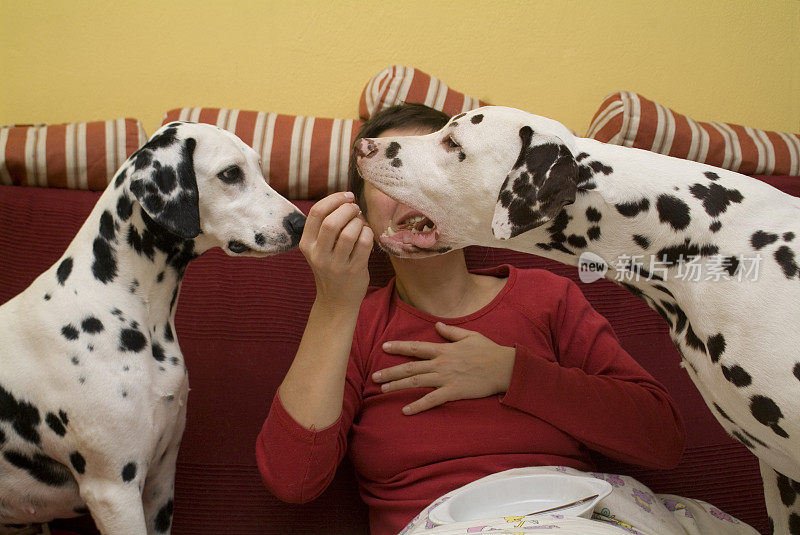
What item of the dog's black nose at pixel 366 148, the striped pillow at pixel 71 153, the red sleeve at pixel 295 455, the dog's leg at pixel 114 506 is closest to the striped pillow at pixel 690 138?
the dog's black nose at pixel 366 148

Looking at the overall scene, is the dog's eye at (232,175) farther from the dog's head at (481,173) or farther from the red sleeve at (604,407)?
the red sleeve at (604,407)

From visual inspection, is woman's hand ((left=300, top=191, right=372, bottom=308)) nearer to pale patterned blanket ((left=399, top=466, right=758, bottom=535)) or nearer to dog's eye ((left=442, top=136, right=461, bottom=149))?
dog's eye ((left=442, top=136, right=461, bottom=149))

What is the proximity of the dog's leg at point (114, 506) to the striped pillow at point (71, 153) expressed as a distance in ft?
3.78

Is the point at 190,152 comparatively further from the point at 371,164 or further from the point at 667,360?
the point at 667,360

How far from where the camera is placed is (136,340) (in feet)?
4.70

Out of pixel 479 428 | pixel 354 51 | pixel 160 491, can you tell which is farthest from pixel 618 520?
pixel 354 51

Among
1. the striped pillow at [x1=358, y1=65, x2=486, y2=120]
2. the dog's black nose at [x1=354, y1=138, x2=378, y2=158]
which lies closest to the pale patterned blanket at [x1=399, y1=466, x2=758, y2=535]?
the dog's black nose at [x1=354, y1=138, x2=378, y2=158]

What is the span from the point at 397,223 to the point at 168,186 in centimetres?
56

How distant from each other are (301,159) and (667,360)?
1378mm

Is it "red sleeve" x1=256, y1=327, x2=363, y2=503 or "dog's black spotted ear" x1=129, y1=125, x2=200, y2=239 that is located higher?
"dog's black spotted ear" x1=129, y1=125, x2=200, y2=239

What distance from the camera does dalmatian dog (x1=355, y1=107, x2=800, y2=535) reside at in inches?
47.1

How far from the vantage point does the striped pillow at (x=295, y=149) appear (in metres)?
2.16

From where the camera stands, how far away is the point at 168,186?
4.69ft

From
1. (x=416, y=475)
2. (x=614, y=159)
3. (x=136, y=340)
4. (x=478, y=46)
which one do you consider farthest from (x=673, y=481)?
(x=478, y=46)
